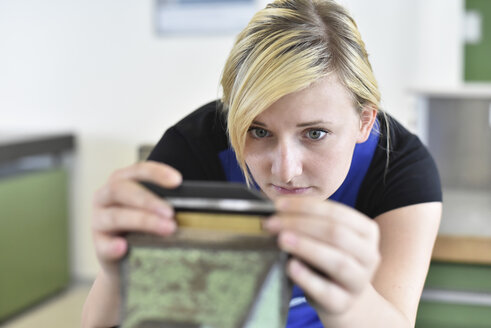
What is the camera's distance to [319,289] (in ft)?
1.78

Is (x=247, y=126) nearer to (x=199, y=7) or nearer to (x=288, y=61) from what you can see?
(x=288, y=61)

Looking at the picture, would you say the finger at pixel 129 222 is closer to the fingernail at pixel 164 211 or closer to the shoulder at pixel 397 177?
the fingernail at pixel 164 211

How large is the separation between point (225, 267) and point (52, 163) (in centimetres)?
283

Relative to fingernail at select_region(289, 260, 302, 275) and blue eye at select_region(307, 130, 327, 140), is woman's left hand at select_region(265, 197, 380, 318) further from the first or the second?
blue eye at select_region(307, 130, 327, 140)

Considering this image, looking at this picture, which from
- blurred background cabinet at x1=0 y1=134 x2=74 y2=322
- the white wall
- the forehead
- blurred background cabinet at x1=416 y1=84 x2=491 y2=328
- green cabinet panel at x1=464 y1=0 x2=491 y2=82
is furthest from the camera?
green cabinet panel at x1=464 y1=0 x2=491 y2=82

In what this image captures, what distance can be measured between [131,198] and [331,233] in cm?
18

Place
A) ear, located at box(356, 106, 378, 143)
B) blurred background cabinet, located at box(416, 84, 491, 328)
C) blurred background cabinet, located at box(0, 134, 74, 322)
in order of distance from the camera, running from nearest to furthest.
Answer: ear, located at box(356, 106, 378, 143), blurred background cabinet, located at box(416, 84, 491, 328), blurred background cabinet, located at box(0, 134, 74, 322)

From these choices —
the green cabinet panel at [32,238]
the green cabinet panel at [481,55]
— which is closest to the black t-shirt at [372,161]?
the green cabinet panel at [32,238]

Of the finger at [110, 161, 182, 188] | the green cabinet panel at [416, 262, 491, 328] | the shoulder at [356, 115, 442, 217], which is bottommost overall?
the green cabinet panel at [416, 262, 491, 328]

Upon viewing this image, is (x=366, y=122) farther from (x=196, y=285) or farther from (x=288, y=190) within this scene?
(x=196, y=285)

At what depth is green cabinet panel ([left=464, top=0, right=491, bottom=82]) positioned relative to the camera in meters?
3.22

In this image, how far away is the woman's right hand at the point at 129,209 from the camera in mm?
529

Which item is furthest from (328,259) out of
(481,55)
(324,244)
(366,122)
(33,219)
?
(481,55)

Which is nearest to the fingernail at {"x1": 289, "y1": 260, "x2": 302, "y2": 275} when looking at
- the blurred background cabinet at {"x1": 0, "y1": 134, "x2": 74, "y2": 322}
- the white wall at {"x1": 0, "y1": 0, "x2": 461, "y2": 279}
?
the blurred background cabinet at {"x1": 0, "y1": 134, "x2": 74, "y2": 322}
